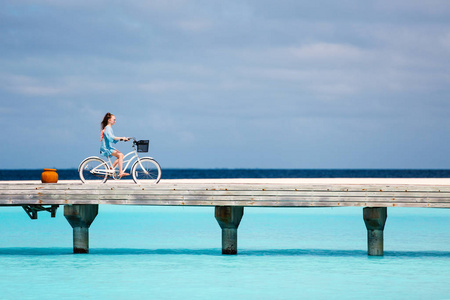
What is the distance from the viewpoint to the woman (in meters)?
18.8

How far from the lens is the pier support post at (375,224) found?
17.8 meters

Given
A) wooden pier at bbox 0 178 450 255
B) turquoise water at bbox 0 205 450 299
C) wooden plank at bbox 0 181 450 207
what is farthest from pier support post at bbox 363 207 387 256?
wooden plank at bbox 0 181 450 207

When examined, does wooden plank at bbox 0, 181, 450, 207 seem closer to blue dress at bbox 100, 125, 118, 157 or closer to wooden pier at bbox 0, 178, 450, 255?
wooden pier at bbox 0, 178, 450, 255

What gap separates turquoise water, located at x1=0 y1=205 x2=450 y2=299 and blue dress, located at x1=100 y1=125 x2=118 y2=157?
10.3 feet

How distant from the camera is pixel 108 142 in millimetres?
19016

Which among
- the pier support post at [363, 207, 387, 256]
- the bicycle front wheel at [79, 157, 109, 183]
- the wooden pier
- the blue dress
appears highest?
the blue dress

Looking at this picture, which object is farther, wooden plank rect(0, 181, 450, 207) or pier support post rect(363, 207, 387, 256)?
pier support post rect(363, 207, 387, 256)

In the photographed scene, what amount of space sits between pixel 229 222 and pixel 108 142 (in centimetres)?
417

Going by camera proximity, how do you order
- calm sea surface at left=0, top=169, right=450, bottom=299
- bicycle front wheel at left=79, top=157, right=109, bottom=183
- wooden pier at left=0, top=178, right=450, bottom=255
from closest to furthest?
calm sea surface at left=0, top=169, right=450, bottom=299
wooden pier at left=0, top=178, right=450, bottom=255
bicycle front wheel at left=79, top=157, right=109, bottom=183

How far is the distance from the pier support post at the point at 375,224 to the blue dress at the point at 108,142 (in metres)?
7.34

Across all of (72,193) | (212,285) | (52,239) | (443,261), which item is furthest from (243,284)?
(52,239)

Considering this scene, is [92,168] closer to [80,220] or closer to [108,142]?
[108,142]

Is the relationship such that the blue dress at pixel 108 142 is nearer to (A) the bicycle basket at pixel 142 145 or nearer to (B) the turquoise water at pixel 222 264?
(A) the bicycle basket at pixel 142 145

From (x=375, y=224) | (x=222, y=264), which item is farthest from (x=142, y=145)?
(x=375, y=224)
